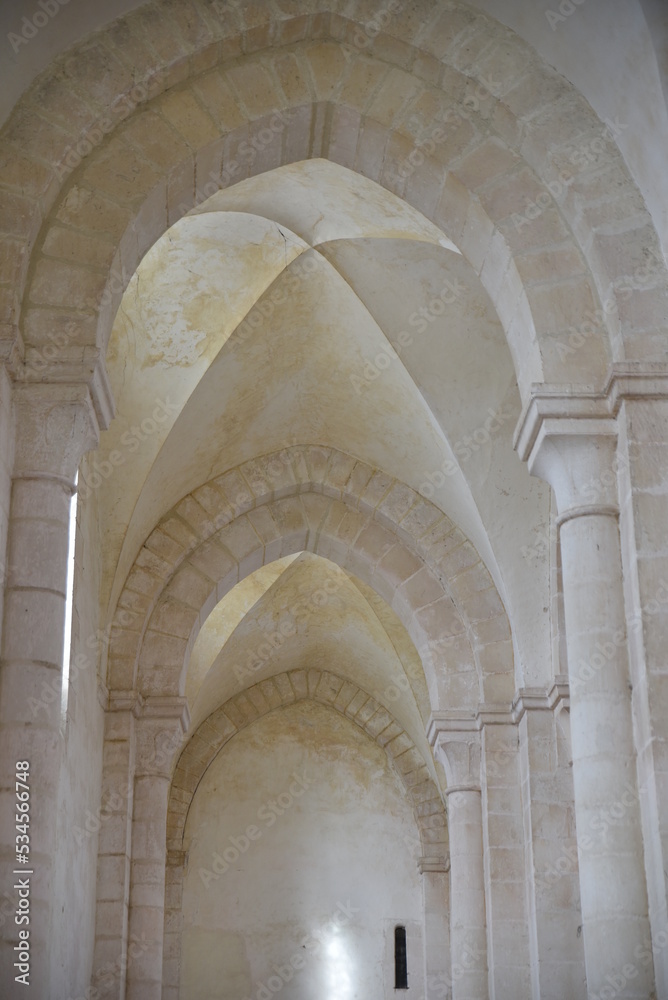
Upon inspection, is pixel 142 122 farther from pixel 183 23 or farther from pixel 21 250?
pixel 21 250

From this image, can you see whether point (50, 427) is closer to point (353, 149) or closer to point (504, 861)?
point (353, 149)

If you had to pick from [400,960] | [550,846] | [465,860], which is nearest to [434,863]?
[400,960]

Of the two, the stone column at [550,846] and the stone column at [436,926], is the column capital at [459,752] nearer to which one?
the stone column at [550,846]

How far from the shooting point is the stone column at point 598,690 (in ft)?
14.7

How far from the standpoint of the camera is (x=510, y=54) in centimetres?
564

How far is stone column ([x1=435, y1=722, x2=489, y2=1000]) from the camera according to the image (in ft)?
27.9

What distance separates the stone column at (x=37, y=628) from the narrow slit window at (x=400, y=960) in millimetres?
9556

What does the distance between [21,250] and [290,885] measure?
10.0m

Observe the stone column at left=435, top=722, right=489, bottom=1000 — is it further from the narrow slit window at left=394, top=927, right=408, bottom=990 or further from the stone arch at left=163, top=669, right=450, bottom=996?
the narrow slit window at left=394, top=927, right=408, bottom=990

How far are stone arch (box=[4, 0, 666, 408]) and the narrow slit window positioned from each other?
945 centimetres

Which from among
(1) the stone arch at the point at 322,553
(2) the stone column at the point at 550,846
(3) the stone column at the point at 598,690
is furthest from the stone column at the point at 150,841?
(3) the stone column at the point at 598,690

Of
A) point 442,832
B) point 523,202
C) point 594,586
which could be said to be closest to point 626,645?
point 594,586

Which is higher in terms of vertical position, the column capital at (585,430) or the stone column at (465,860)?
the column capital at (585,430)

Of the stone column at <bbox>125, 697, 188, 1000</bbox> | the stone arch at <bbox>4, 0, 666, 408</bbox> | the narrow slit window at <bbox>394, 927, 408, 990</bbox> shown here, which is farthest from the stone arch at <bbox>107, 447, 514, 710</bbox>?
the narrow slit window at <bbox>394, 927, 408, 990</bbox>
